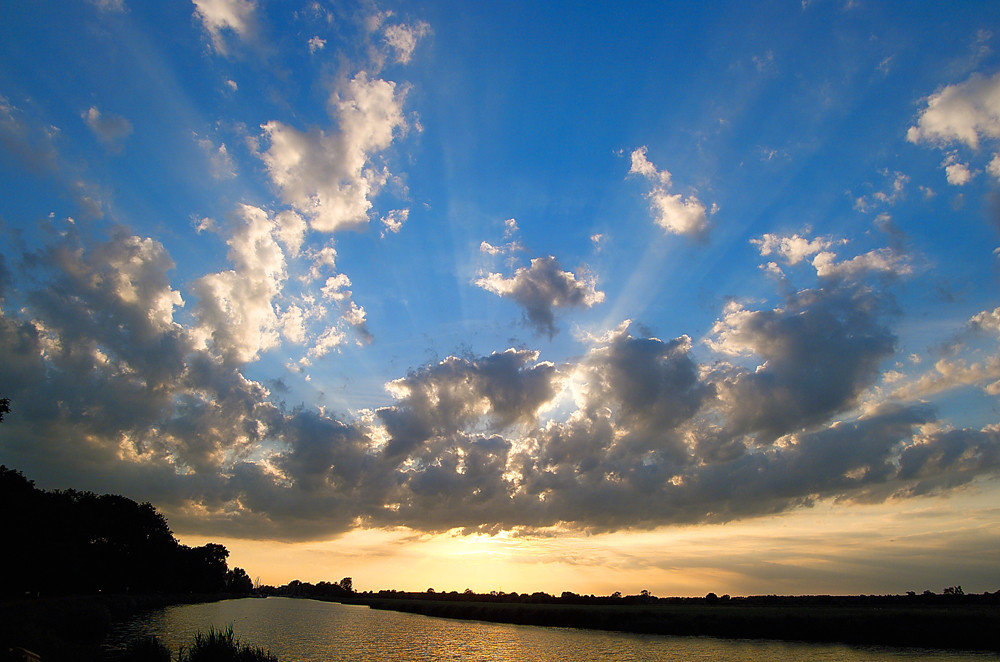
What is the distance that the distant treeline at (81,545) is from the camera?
76250 mm

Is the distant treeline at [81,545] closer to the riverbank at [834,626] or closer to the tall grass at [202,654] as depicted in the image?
the tall grass at [202,654]

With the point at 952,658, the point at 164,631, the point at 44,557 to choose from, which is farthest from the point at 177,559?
→ the point at 952,658

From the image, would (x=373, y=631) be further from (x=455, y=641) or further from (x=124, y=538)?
(x=124, y=538)

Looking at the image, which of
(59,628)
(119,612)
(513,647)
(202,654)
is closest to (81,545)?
(119,612)

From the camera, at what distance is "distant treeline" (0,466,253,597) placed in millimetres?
76250

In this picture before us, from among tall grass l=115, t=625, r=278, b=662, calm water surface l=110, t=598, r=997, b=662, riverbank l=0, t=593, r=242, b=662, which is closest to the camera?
tall grass l=115, t=625, r=278, b=662

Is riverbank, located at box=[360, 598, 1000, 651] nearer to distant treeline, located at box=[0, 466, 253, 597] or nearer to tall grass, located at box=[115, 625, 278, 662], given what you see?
tall grass, located at box=[115, 625, 278, 662]

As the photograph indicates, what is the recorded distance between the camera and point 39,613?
51.8 meters

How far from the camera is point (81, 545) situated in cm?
11638

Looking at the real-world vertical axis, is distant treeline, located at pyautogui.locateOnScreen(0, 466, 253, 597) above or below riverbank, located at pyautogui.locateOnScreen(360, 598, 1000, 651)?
above

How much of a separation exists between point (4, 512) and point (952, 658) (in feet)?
374

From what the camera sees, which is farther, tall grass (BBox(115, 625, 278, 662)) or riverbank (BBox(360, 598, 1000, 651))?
riverbank (BBox(360, 598, 1000, 651))

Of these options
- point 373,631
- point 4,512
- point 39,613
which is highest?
point 4,512

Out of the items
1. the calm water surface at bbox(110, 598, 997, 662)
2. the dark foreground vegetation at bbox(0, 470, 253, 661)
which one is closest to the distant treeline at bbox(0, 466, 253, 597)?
the dark foreground vegetation at bbox(0, 470, 253, 661)
